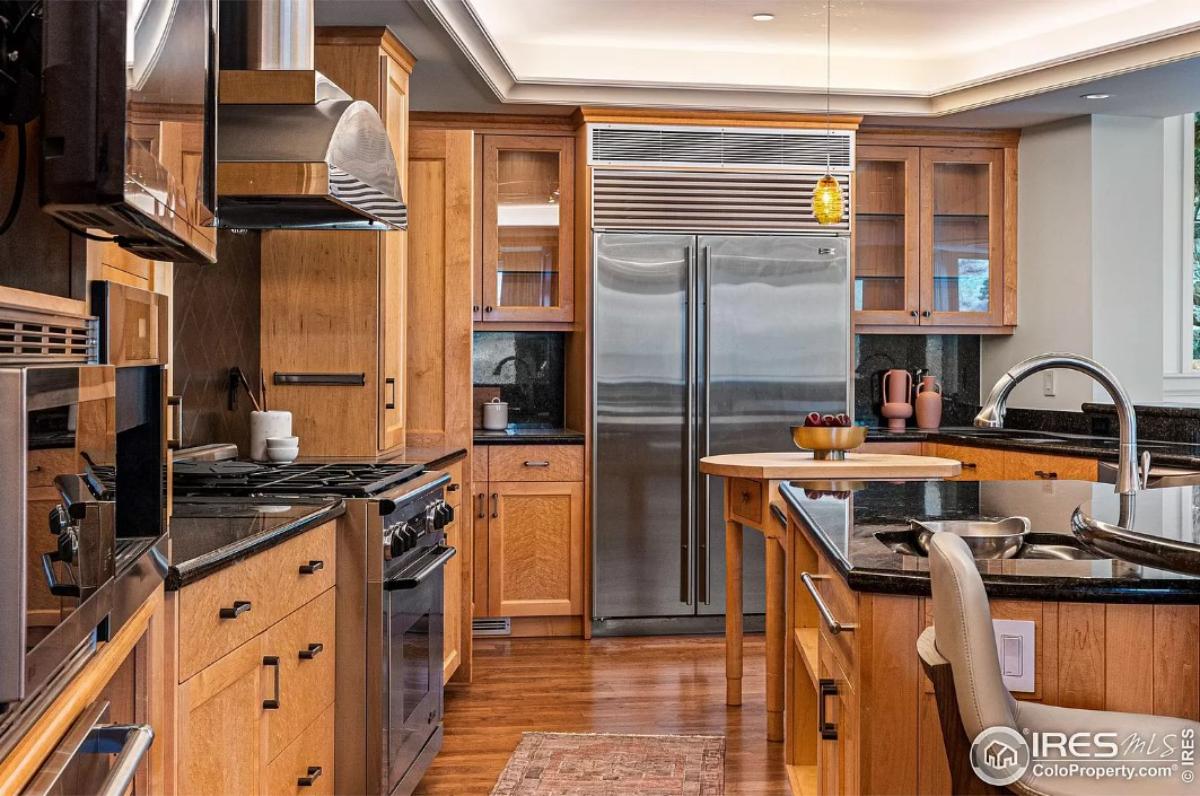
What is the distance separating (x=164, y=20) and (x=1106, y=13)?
4.26 m

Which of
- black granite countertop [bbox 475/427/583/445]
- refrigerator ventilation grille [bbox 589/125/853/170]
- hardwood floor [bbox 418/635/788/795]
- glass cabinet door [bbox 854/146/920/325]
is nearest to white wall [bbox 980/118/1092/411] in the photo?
glass cabinet door [bbox 854/146/920/325]

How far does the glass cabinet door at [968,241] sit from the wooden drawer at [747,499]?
82.4 inches

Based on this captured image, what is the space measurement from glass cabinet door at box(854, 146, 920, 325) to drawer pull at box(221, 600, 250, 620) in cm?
398

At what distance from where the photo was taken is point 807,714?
2.81 meters

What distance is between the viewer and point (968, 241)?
5469mm

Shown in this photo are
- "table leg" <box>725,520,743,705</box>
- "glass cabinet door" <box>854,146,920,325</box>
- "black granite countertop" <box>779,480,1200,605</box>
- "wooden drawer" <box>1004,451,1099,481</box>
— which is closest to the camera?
"black granite countertop" <box>779,480,1200,605</box>

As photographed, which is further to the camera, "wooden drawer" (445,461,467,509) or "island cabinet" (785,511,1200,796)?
"wooden drawer" (445,461,467,509)

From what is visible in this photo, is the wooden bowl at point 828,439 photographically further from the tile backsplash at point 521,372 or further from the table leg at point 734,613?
the tile backsplash at point 521,372

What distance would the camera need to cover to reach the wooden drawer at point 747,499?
3.65m

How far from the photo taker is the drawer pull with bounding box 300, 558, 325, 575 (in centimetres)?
234

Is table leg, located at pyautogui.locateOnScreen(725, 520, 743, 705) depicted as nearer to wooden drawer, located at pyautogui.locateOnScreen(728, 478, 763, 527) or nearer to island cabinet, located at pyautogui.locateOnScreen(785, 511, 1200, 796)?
wooden drawer, located at pyautogui.locateOnScreen(728, 478, 763, 527)

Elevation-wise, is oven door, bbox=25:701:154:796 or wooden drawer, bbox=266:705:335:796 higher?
oven door, bbox=25:701:154:796

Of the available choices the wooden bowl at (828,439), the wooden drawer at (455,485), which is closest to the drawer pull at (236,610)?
the wooden drawer at (455,485)

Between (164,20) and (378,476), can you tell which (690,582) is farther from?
(164,20)
